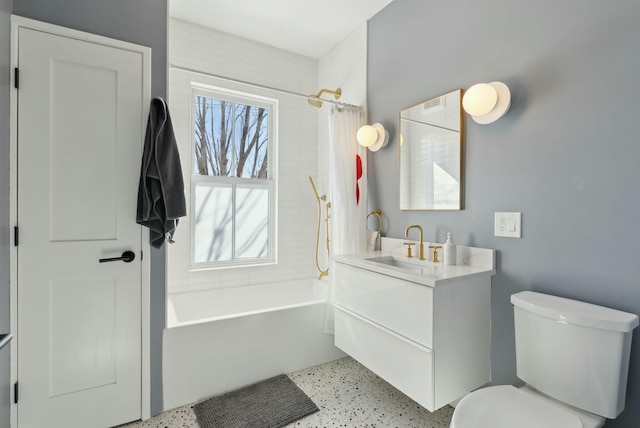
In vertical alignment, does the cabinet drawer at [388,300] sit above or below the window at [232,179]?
below

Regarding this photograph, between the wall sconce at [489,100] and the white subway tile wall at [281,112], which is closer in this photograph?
the wall sconce at [489,100]

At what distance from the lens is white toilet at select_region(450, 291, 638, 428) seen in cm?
112

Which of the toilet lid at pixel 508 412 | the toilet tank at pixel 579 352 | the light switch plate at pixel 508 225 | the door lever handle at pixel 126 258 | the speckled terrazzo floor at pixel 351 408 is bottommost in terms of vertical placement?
the speckled terrazzo floor at pixel 351 408

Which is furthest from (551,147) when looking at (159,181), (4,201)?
(4,201)

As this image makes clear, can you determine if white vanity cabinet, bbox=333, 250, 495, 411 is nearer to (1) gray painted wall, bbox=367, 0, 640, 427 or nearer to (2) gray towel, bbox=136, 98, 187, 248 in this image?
(1) gray painted wall, bbox=367, 0, 640, 427

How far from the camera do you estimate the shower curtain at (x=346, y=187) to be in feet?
8.03

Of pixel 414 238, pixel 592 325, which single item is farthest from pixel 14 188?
pixel 592 325

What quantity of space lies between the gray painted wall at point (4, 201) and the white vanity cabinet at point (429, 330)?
184 cm

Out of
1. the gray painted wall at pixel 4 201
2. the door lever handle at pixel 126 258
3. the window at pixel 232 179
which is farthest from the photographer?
the window at pixel 232 179

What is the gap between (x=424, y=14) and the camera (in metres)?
2.12

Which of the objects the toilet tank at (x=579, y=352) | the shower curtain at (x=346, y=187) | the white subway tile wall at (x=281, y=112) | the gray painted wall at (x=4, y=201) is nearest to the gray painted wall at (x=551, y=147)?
the toilet tank at (x=579, y=352)

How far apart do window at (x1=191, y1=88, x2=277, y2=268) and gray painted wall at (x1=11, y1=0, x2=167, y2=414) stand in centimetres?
92

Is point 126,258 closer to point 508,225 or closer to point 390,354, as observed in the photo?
point 390,354

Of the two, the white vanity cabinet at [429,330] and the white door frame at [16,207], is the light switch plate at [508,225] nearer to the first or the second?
the white vanity cabinet at [429,330]
